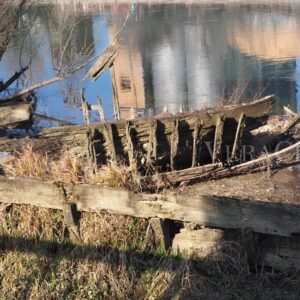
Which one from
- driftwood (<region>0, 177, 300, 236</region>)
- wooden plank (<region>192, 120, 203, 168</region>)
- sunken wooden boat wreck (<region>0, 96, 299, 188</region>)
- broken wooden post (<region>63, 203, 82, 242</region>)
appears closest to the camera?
driftwood (<region>0, 177, 300, 236</region>)

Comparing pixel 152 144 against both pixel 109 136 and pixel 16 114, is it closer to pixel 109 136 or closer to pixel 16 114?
pixel 109 136

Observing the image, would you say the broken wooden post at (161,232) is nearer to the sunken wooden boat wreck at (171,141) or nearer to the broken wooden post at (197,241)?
the broken wooden post at (197,241)

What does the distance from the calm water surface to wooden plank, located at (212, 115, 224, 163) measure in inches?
198

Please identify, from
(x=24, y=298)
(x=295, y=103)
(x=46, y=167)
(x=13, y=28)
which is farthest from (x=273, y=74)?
(x=24, y=298)

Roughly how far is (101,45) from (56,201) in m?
28.9

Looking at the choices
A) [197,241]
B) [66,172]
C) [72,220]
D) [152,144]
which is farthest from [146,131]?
[197,241]

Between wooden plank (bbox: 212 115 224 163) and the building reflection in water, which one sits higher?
wooden plank (bbox: 212 115 224 163)

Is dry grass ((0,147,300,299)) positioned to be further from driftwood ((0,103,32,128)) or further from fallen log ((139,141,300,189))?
driftwood ((0,103,32,128))

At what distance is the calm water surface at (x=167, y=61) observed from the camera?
22.4m

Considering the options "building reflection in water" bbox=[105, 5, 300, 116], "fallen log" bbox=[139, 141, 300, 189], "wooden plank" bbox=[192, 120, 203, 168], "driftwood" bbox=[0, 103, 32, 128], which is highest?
"wooden plank" bbox=[192, 120, 203, 168]

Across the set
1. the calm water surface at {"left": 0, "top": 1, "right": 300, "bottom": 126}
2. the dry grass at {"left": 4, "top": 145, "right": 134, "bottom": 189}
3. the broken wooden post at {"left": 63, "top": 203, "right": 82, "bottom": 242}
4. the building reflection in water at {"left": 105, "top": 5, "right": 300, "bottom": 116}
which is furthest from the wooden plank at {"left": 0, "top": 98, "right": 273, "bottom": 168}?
the building reflection in water at {"left": 105, "top": 5, "right": 300, "bottom": 116}

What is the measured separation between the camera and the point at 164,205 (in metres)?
6.02

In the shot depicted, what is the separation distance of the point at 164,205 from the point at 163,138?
12.5ft

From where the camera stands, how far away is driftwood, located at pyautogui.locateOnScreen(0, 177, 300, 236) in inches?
217
